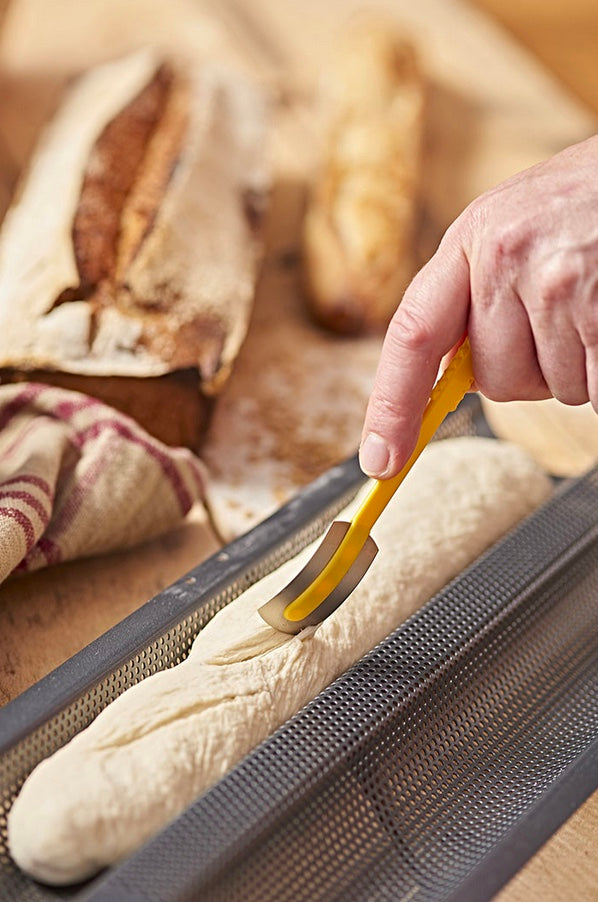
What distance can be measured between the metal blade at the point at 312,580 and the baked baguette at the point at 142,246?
1.52ft

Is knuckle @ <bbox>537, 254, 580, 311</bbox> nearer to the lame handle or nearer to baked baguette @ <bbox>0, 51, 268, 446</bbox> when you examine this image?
the lame handle

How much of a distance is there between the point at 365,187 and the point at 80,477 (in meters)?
0.87

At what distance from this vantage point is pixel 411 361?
2.99ft

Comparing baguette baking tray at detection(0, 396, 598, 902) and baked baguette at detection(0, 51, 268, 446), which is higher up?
baked baguette at detection(0, 51, 268, 446)

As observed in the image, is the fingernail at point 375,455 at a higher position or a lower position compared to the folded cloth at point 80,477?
higher

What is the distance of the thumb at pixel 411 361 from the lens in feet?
2.99

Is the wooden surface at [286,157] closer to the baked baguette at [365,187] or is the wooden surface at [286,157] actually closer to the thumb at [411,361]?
the baked baguette at [365,187]

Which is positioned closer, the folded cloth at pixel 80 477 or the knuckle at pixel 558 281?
the knuckle at pixel 558 281

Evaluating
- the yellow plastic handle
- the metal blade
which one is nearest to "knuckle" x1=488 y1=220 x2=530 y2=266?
the yellow plastic handle

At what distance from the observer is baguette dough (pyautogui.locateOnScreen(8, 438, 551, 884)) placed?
0.77 metres

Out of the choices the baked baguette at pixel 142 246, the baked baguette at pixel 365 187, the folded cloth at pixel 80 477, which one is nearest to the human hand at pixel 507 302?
the folded cloth at pixel 80 477

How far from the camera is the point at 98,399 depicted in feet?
4.27

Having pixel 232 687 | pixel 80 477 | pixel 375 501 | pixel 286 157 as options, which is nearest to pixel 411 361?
pixel 375 501

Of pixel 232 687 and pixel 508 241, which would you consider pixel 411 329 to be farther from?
pixel 232 687
